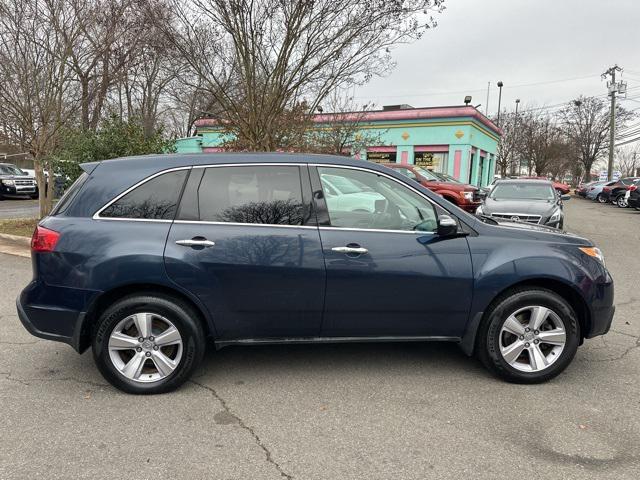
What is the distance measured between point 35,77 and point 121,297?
28.2ft

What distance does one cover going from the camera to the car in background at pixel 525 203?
9.59 metres

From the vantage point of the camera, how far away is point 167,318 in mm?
3426

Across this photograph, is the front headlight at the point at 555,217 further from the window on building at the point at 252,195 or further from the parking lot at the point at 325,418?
the window on building at the point at 252,195

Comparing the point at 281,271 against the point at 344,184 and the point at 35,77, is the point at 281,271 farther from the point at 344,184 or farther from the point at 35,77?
the point at 35,77

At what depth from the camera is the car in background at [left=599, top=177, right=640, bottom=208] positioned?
25.5 metres

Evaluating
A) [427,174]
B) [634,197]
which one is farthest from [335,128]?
[634,197]

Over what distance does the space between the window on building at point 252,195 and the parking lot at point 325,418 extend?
4.22ft

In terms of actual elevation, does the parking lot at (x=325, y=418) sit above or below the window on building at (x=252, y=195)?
below

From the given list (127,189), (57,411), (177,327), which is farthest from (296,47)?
(57,411)

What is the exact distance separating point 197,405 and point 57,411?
93 cm

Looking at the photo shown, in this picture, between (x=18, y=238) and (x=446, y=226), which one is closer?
(x=446, y=226)

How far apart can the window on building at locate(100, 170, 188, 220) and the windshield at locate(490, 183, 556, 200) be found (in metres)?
9.05

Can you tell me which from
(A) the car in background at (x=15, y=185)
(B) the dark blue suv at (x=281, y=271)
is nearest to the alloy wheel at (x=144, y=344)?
(B) the dark blue suv at (x=281, y=271)

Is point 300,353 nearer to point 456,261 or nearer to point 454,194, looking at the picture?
point 456,261
